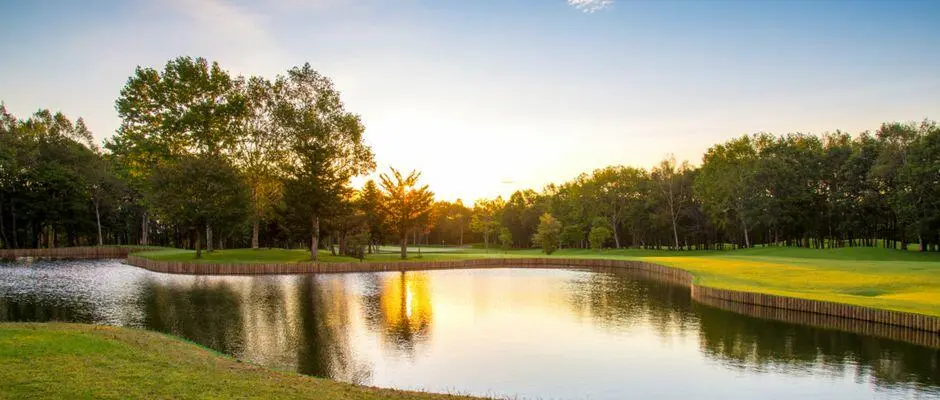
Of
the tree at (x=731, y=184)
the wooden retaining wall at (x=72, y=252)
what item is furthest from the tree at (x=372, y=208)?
the tree at (x=731, y=184)

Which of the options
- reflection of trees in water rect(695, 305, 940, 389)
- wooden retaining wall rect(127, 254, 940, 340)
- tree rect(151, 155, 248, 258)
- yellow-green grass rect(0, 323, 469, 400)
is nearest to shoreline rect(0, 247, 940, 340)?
wooden retaining wall rect(127, 254, 940, 340)

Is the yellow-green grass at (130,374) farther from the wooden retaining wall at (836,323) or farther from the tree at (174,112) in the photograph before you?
the tree at (174,112)

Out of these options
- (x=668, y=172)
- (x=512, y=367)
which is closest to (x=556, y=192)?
(x=668, y=172)

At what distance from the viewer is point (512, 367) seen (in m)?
21.6

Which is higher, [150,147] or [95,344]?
[150,147]

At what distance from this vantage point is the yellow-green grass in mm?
12680

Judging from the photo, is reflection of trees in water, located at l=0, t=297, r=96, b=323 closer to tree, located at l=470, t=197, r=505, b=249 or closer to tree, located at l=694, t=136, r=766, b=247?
tree, located at l=694, t=136, r=766, b=247

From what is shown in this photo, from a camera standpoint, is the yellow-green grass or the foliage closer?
the yellow-green grass

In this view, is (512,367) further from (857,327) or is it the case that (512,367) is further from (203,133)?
(203,133)

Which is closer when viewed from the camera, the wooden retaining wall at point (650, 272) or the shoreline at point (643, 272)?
the shoreline at point (643, 272)

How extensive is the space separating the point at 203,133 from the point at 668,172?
264 feet

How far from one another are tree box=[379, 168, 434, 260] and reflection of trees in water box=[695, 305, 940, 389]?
5209cm

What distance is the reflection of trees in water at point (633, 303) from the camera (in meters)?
31.5

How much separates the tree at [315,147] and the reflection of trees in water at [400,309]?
50.5ft
